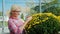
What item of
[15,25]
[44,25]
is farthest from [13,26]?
[44,25]

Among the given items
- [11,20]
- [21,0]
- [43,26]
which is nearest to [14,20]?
[11,20]

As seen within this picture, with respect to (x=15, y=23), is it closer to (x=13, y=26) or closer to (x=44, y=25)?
(x=13, y=26)

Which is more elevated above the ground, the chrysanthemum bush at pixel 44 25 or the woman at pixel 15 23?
the woman at pixel 15 23

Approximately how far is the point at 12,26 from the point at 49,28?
2251 mm

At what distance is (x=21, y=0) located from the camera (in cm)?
599

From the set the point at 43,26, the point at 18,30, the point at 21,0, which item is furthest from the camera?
the point at 21,0

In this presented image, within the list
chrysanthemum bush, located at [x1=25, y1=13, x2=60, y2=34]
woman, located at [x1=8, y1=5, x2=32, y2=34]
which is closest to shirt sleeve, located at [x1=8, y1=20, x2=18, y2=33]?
woman, located at [x1=8, y1=5, x2=32, y2=34]

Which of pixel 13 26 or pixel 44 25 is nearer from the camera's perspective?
pixel 13 26

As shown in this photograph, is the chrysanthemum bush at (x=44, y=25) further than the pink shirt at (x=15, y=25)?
Answer: Yes

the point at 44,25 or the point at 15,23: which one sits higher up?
the point at 15,23

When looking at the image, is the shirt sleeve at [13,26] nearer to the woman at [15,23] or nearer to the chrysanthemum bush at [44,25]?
the woman at [15,23]

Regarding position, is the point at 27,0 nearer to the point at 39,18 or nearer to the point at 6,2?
the point at 6,2

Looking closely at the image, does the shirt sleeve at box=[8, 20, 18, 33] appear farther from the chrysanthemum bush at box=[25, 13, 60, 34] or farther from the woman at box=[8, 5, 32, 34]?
the chrysanthemum bush at box=[25, 13, 60, 34]

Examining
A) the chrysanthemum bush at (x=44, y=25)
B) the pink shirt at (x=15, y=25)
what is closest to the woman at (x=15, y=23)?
the pink shirt at (x=15, y=25)
